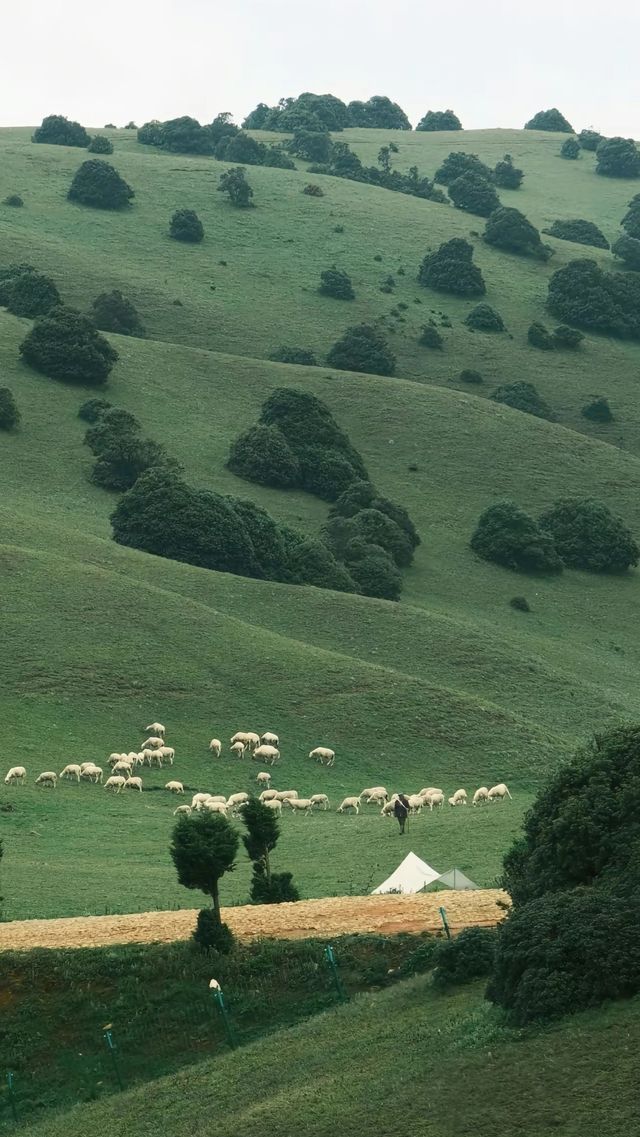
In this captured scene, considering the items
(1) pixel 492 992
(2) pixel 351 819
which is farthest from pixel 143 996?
(2) pixel 351 819

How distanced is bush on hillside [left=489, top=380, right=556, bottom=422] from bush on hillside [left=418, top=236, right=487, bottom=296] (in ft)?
73.5

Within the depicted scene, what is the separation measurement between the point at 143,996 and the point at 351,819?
78.2ft

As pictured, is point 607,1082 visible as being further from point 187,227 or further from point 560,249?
point 560,249

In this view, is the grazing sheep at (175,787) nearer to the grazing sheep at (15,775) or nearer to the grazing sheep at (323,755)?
the grazing sheep at (15,775)

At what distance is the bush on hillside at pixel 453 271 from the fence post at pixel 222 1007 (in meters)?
133

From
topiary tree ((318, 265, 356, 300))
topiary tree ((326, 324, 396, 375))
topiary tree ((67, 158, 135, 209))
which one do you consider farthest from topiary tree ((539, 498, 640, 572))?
topiary tree ((67, 158, 135, 209))

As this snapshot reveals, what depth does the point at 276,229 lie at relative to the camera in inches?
6585

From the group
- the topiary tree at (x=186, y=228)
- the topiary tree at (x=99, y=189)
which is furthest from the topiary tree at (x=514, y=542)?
the topiary tree at (x=99, y=189)

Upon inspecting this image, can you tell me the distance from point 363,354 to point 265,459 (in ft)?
100

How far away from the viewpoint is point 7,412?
10675 cm

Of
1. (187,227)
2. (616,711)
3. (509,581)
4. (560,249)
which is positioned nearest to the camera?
(616,711)

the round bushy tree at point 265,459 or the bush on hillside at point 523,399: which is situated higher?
the bush on hillside at point 523,399

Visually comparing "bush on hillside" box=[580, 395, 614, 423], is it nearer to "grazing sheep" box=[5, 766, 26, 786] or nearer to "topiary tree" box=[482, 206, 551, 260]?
"topiary tree" box=[482, 206, 551, 260]

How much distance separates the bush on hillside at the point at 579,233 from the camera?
625ft
